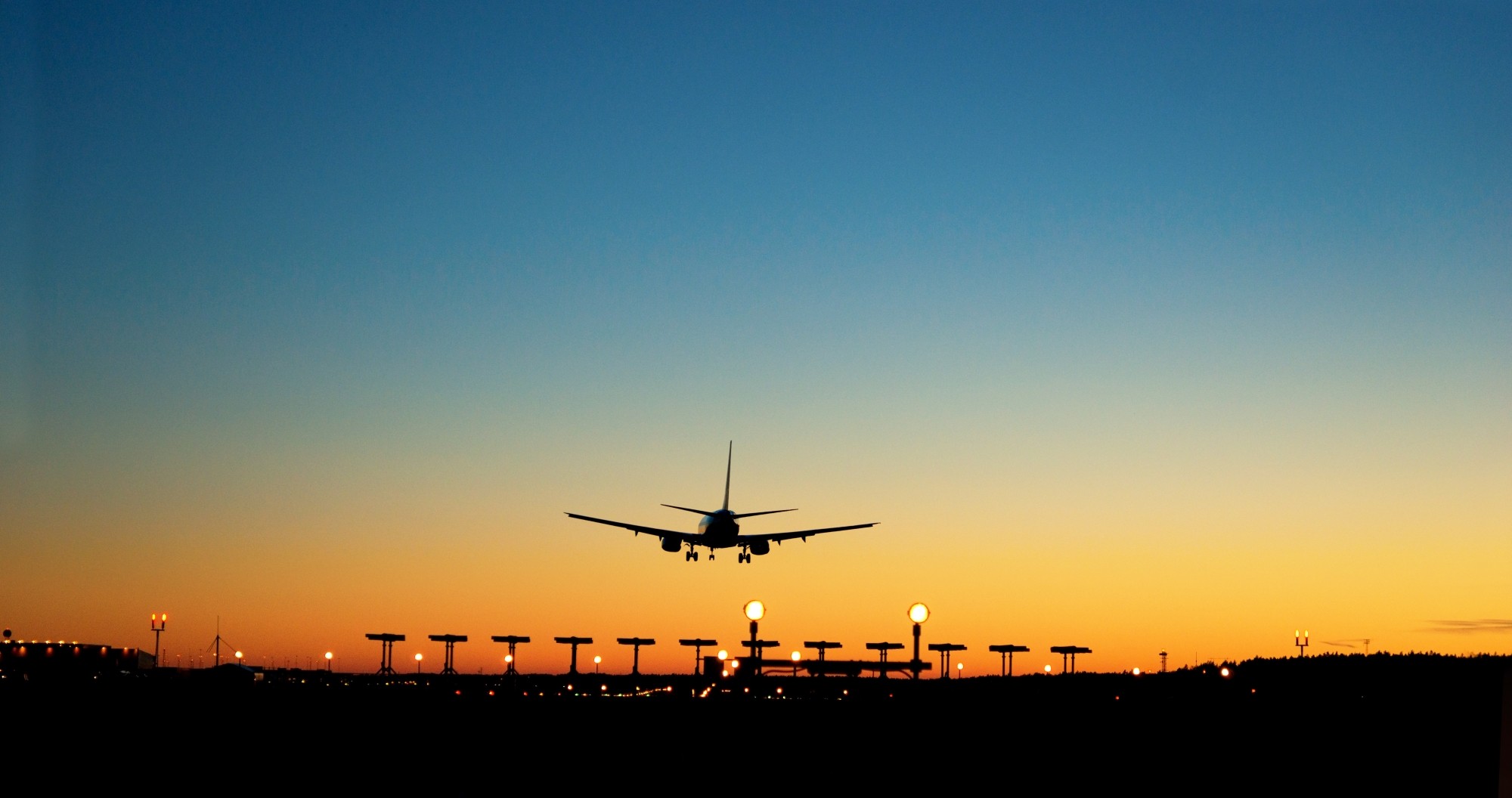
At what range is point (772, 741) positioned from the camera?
45.2 metres

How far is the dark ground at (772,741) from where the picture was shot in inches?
1415

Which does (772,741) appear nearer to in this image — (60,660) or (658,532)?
(658,532)

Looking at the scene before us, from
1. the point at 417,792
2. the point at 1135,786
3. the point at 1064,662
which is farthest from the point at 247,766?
the point at 1064,662

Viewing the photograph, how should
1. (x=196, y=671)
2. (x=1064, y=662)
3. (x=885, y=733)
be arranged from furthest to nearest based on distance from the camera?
(x=1064, y=662)
(x=196, y=671)
(x=885, y=733)

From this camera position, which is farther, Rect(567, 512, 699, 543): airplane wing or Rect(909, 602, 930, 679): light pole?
Rect(567, 512, 699, 543): airplane wing

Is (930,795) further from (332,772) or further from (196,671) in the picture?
(196,671)

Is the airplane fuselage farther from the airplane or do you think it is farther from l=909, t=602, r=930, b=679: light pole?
l=909, t=602, r=930, b=679: light pole

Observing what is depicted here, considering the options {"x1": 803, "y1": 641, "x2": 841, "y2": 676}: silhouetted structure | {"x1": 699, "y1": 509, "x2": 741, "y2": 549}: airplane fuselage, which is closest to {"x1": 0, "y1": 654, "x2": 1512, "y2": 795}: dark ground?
{"x1": 803, "y1": 641, "x2": 841, "y2": 676}: silhouetted structure

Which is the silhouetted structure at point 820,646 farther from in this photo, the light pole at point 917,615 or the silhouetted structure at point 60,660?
the silhouetted structure at point 60,660

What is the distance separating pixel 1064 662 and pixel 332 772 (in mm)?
100903

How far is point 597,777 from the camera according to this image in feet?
114

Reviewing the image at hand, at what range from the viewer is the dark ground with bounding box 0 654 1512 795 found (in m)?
35.9

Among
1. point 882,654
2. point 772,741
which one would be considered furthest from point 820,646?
point 772,741

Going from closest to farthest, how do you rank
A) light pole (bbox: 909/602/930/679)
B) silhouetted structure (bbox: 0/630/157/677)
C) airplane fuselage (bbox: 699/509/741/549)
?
light pole (bbox: 909/602/930/679) < airplane fuselage (bbox: 699/509/741/549) < silhouetted structure (bbox: 0/630/157/677)
